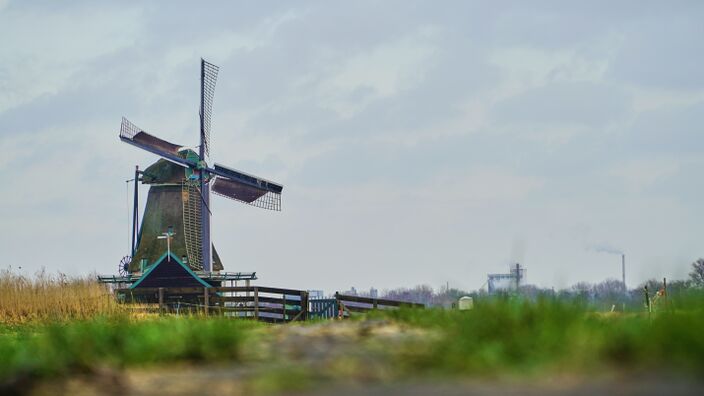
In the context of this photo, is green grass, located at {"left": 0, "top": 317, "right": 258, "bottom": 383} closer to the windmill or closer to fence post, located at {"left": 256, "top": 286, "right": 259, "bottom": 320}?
fence post, located at {"left": 256, "top": 286, "right": 259, "bottom": 320}

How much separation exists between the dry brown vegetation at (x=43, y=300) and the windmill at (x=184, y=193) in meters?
18.2

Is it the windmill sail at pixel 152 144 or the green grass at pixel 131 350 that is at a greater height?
the windmill sail at pixel 152 144

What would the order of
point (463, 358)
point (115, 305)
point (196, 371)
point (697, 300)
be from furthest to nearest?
1. point (115, 305)
2. point (697, 300)
3. point (196, 371)
4. point (463, 358)

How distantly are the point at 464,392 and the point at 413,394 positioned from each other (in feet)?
0.96

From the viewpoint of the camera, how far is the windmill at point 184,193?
4872cm

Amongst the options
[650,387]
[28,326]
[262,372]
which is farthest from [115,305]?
[650,387]

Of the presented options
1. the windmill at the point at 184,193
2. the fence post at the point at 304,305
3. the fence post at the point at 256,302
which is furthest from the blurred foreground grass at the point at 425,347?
the windmill at the point at 184,193

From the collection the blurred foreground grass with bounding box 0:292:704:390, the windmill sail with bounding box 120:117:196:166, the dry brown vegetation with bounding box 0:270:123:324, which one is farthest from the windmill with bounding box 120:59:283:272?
the blurred foreground grass with bounding box 0:292:704:390

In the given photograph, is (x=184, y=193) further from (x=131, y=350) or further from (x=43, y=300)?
(x=131, y=350)

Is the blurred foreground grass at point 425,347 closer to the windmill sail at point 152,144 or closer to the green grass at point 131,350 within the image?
the green grass at point 131,350

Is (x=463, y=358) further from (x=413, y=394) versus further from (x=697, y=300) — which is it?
(x=697, y=300)

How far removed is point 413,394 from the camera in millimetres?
5445

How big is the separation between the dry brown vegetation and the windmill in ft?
59.7

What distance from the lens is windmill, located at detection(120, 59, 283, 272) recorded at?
48.7 m
